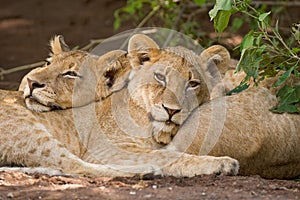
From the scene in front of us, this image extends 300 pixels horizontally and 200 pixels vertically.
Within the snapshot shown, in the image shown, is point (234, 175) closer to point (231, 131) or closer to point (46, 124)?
point (231, 131)

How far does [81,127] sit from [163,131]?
0.72m

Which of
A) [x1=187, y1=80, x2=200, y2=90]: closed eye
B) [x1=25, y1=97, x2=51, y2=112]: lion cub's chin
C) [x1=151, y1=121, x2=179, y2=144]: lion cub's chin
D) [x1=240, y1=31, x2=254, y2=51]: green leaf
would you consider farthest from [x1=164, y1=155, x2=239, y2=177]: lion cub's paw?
[x1=25, y1=97, x2=51, y2=112]: lion cub's chin

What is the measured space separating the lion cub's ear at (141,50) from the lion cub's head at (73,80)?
12cm

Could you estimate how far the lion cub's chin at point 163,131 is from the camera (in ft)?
18.8

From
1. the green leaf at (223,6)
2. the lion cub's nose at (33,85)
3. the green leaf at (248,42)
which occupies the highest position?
the green leaf at (223,6)

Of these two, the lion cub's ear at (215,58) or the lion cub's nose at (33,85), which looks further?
the lion cub's ear at (215,58)

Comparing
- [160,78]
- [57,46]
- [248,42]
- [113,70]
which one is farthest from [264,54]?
[57,46]

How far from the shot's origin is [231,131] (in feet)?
20.0

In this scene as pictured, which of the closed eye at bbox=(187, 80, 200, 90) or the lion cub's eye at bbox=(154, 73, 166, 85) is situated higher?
the lion cub's eye at bbox=(154, 73, 166, 85)

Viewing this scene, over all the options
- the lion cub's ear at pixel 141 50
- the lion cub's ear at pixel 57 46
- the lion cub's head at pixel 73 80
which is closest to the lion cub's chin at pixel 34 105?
the lion cub's head at pixel 73 80

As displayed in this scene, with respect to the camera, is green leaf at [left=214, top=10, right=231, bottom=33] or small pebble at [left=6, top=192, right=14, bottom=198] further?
green leaf at [left=214, top=10, right=231, bottom=33]

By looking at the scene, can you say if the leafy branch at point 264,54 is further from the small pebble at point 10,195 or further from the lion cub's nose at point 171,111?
the small pebble at point 10,195

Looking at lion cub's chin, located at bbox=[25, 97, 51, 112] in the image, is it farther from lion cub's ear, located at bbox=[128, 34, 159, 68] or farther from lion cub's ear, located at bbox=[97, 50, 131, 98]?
lion cub's ear, located at bbox=[128, 34, 159, 68]

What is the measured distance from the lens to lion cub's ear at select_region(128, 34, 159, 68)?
614 cm
